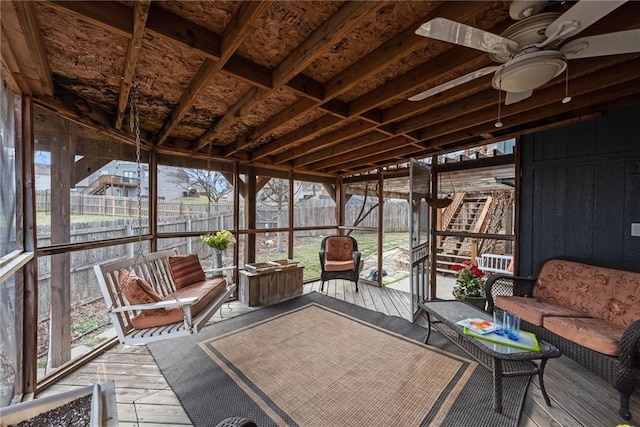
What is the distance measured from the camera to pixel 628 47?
4.51 ft

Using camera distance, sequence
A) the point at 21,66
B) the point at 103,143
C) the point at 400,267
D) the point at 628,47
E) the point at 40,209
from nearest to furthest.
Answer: the point at 628,47 → the point at 21,66 → the point at 40,209 → the point at 103,143 → the point at 400,267

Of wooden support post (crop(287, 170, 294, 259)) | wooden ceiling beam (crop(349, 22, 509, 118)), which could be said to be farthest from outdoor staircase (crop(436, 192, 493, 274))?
wooden support post (crop(287, 170, 294, 259))

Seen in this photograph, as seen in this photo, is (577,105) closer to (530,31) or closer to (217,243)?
(530,31)

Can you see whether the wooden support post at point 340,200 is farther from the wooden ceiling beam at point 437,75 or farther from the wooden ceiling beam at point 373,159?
the wooden ceiling beam at point 437,75

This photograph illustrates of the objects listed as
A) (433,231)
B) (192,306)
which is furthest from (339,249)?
(192,306)

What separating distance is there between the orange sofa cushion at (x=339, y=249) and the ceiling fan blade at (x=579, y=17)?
4.41 m

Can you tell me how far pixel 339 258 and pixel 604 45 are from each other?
449 centimetres

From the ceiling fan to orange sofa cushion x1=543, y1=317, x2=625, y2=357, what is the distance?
2.09 m

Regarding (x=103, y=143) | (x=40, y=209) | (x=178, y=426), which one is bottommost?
(x=178, y=426)

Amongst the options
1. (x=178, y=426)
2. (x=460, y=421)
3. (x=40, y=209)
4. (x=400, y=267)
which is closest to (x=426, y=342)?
(x=460, y=421)

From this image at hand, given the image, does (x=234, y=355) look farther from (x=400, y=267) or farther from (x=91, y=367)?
(x=400, y=267)

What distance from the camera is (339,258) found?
5.34 metres

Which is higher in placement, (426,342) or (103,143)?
(103,143)

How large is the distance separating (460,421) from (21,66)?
390cm
